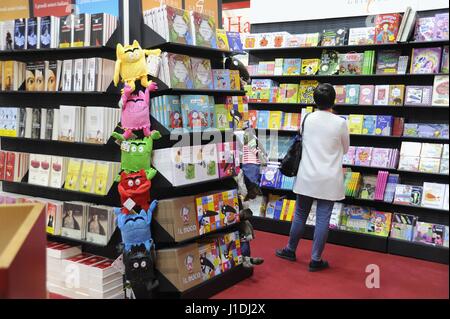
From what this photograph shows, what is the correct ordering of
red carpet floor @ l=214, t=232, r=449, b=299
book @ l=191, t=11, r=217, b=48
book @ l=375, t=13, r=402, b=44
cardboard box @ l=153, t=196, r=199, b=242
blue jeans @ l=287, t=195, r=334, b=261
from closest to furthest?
red carpet floor @ l=214, t=232, r=449, b=299 < cardboard box @ l=153, t=196, r=199, b=242 < book @ l=191, t=11, r=217, b=48 < blue jeans @ l=287, t=195, r=334, b=261 < book @ l=375, t=13, r=402, b=44

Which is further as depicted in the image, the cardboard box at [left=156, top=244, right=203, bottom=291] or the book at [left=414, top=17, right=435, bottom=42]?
the book at [left=414, top=17, right=435, bottom=42]

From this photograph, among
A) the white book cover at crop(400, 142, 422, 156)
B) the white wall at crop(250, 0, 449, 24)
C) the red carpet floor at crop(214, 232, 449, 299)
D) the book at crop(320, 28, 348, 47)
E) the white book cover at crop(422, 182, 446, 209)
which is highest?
the white wall at crop(250, 0, 449, 24)

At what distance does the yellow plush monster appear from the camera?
3.12 metres

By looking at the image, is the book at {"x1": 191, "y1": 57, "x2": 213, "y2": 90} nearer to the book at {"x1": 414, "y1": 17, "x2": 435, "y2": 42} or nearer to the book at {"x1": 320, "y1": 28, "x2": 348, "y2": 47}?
the book at {"x1": 320, "y1": 28, "x2": 348, "y2": 47}

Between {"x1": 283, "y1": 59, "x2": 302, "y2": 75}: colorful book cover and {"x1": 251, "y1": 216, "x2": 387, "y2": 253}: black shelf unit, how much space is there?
5.61ft

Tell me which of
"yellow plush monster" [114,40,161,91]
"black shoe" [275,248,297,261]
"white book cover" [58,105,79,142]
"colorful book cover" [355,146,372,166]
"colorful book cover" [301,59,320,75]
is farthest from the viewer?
"colorful book cover" [301,59,320,75]

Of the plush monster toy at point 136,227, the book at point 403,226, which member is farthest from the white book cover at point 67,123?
the book at point 403,226

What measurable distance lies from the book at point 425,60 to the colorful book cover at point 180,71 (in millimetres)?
2430

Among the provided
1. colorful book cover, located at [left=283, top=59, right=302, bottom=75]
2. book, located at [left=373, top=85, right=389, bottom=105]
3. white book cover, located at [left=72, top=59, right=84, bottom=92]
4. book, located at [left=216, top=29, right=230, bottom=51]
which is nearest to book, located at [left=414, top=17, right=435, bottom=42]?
book, located at [left=373, top=85, right=389, bottom=105]
